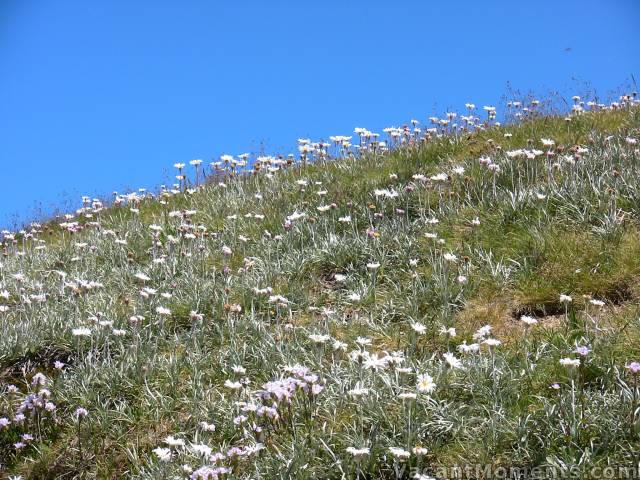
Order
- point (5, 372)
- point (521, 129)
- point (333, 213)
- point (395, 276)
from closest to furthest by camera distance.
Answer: point (5, 372), point (395, 276), point (333, 213), point (521, 129)

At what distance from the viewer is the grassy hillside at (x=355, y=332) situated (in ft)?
12.4

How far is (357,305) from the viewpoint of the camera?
5898 millimetres

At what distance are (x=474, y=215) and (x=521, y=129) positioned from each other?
3296mm

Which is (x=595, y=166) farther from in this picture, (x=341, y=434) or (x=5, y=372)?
(x=5, y=372)

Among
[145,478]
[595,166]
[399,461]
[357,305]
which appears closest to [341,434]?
[399,461]

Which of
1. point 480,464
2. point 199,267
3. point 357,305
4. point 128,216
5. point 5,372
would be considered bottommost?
point 480,464

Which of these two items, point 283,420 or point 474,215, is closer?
point 283,420

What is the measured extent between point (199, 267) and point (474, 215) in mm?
3087

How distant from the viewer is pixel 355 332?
211 inches

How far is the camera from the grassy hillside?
3785mm

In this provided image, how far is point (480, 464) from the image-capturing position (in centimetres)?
354

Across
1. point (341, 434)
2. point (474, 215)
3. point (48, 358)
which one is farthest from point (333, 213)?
point (341, 434)

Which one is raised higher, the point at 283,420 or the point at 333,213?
the point at 333,213

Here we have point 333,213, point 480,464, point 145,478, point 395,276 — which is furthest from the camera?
point 333,213
